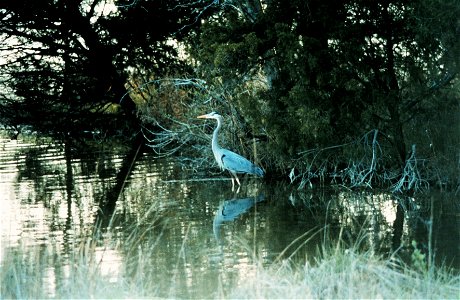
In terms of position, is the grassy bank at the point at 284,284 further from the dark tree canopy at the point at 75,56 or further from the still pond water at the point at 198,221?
the dark tree canopy at the point at 75,56

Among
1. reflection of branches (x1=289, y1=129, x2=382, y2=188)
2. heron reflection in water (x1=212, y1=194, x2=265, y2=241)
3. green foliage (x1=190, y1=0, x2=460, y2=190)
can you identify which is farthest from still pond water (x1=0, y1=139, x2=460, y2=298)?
green foliage (x1=190, y1=0, x2=460, y2=190)

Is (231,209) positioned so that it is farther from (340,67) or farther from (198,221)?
(340,67)

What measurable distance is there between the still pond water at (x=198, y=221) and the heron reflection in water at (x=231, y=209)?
18 mm

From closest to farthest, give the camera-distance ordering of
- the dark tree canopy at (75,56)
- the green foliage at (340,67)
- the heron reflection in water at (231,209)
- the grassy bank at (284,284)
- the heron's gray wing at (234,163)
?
the grassy bank at (284,284)
the heron reflection in water at (231,209)
the green foliage at (340,67)
the heron's gray wing at (234,163)
the dark tree canopy at (75,56)

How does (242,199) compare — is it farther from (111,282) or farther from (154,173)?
(111,282)

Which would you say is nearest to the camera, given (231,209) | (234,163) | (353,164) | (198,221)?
(198,221)

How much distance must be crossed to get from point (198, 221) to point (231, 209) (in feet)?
4.26

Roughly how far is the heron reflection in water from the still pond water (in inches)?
0.7

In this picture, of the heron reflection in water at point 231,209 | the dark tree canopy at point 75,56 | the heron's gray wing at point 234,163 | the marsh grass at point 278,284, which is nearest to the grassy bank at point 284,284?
the marsh grass at point 278,284

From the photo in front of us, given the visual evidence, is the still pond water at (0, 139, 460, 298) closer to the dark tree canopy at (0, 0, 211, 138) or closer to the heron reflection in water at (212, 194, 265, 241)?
the heron reflection in water at (212, 194, 265, 241)

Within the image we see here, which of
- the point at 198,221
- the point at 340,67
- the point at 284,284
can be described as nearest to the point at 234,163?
the point at 340,67

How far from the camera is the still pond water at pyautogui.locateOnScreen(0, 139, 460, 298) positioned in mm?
9117

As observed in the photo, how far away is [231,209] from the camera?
532 inches

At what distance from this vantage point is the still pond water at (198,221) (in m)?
9.12
